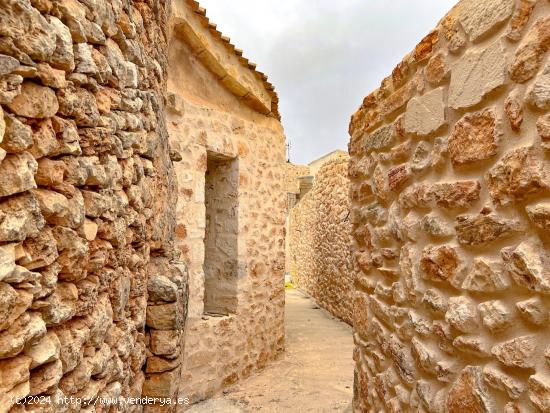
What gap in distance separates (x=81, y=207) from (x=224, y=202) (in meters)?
3.28

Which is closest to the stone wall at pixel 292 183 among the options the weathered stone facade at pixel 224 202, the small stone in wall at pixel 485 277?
the weathered stone facade at pixel 224 202

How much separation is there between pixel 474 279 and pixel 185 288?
1529mm

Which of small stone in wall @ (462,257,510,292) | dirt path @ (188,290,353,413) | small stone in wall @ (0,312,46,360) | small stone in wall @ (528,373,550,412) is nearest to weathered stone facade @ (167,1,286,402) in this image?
dirt path @ (188,290,353,413)

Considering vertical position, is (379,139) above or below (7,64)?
above

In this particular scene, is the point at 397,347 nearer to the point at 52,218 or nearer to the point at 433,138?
the point at 433,138

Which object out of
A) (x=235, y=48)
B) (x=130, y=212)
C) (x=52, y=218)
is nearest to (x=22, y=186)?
→ (x=52, y=218)

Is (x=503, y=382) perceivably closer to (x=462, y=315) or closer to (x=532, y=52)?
(x=462, y=315)

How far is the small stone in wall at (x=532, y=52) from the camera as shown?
3.22ft

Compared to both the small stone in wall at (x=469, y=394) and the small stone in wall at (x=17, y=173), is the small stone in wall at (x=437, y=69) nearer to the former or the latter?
the small stone in wall at (x=469, y=394)

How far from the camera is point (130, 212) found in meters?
1.71

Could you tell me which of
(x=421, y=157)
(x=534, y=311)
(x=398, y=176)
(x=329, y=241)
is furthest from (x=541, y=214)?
(x=329, y=241)

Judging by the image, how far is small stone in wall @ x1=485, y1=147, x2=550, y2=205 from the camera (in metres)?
0.97

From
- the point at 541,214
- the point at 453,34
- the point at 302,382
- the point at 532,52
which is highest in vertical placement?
the point at 453,34

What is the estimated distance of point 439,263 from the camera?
1.43 m
